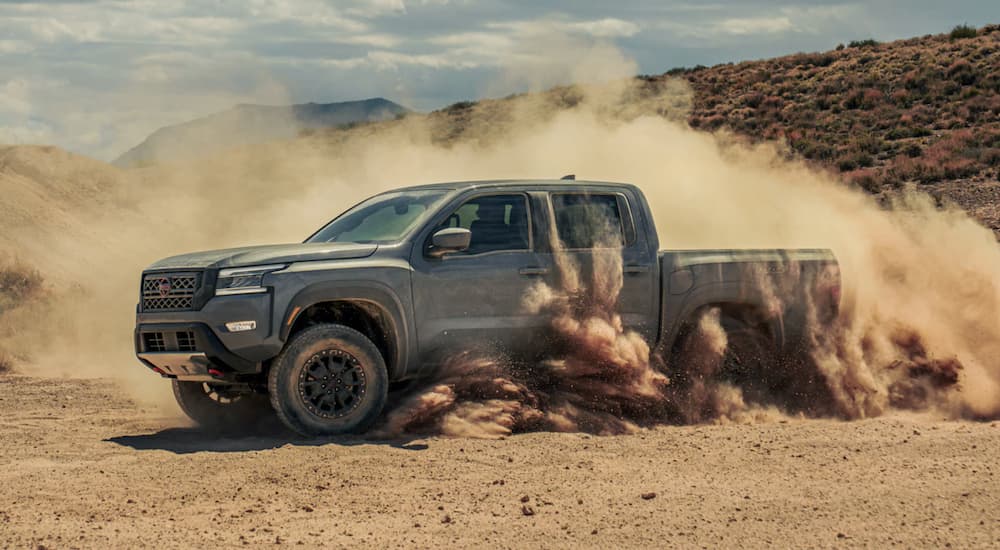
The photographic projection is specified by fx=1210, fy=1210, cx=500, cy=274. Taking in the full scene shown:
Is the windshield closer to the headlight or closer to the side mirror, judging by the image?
the side mirror

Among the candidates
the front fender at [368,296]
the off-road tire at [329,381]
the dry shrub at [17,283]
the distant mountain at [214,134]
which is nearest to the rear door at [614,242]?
the front fender at [368,296]

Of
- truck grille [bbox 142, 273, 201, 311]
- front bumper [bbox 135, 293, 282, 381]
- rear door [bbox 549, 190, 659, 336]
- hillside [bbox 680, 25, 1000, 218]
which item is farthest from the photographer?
hillside [bbox 680, 25, 1000, 218]

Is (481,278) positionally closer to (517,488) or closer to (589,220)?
(589,220)

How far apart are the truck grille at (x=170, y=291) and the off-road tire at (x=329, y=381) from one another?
827mm

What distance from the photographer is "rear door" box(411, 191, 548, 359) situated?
945 cm

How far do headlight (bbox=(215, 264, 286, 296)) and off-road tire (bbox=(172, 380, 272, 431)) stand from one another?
1.33 metres

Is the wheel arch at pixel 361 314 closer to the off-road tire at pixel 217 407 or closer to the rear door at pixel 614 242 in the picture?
the off-road tire at pixel 217 407

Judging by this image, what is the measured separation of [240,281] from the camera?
895 cm

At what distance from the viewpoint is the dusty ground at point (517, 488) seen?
6398 millimetres

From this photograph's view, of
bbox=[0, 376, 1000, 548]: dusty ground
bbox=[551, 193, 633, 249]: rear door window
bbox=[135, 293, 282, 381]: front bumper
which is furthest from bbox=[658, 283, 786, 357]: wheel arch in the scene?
bbox=[135, 293, 282, 381]: front bumper

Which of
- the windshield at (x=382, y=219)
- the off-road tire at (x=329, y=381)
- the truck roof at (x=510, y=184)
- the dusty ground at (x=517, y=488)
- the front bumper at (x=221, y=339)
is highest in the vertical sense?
the truck roof at (x=510, y=184)

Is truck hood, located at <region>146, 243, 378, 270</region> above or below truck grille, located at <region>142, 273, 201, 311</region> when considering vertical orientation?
above

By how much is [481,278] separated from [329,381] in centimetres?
147

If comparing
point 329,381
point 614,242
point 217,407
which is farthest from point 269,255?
point 614,242
